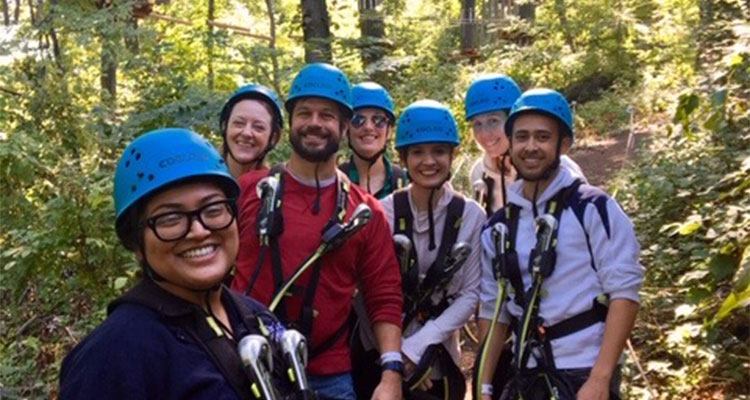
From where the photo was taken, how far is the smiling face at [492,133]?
4.80 metres

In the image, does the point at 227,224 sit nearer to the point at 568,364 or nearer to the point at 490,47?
the point at 568,364

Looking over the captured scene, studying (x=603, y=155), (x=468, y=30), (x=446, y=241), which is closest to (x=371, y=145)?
(x=446, y=241)

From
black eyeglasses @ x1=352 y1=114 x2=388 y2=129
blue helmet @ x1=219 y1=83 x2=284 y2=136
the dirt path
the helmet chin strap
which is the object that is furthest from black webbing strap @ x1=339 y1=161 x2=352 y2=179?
the dirt path

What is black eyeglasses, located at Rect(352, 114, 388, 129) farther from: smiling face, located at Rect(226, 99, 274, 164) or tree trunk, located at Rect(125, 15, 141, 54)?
Answer: tree trunk, located at Rect(125, 15, 141, 54)

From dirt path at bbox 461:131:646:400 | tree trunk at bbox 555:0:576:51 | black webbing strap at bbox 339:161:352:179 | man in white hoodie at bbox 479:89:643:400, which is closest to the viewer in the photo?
man in white hoodie at bbox 479:89:643:400

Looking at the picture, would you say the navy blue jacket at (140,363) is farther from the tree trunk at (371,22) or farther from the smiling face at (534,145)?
the tree trunk at (371,22)

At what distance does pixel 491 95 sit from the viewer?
4.82 meters

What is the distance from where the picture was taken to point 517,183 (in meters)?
3.68

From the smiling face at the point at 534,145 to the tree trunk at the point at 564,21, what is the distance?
19.8 m

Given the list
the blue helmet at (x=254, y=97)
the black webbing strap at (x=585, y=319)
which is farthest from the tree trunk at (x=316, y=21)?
the black webbing strap at (x=585, y=319)

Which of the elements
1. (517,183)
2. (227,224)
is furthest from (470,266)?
(227,224)

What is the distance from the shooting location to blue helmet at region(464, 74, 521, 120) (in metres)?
4.81

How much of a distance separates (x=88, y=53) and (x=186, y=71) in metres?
1.65

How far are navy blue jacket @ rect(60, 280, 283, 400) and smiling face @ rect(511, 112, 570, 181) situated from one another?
204 cm
